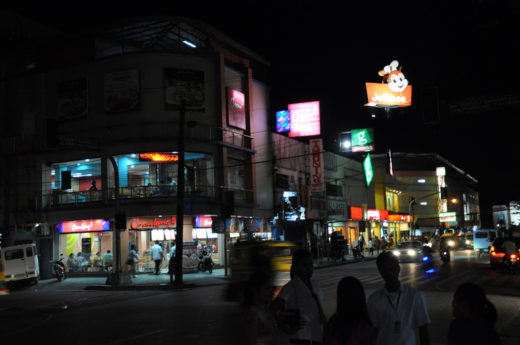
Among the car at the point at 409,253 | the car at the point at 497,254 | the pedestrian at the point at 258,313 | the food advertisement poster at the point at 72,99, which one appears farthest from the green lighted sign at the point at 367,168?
the pedestrian at the point at 258,313

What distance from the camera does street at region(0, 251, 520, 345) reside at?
11547 mm

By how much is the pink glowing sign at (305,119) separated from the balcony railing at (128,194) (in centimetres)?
1267

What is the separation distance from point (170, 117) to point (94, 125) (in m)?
5.13

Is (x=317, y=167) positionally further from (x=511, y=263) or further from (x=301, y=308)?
(x=301, y=308)

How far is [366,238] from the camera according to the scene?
65.1 m

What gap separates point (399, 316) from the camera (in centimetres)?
494

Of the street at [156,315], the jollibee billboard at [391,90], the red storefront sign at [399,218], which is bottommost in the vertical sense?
the street at [156,315]

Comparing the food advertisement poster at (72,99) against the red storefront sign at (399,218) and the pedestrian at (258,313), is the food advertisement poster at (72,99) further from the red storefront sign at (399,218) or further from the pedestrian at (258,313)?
the red storefront sign at (399,218)

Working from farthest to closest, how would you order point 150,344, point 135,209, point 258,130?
point 258,130
point 135,209
point 150,344

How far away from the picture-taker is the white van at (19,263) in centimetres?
2923

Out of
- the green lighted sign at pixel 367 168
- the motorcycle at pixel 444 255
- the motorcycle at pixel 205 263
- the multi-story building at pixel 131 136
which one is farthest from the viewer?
the green lighted sign at pixel 367 168

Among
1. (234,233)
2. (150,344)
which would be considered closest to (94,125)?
(234,233)

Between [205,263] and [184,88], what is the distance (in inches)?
444

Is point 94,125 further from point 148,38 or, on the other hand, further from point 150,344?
point 150,344
